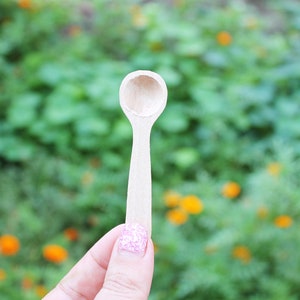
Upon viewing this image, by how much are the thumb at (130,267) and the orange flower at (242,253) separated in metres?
0.86

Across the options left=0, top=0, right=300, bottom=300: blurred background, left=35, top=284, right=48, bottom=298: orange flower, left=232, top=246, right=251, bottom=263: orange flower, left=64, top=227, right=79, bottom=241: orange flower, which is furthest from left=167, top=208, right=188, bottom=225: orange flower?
left=35, top=284, right=48, bottom=298: orange flower

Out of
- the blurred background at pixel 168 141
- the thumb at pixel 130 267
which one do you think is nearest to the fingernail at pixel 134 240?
the thumb at pixel 130 267

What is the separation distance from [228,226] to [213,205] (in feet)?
0.28

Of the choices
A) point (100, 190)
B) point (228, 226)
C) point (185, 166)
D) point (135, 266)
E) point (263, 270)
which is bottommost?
point (135, 266)

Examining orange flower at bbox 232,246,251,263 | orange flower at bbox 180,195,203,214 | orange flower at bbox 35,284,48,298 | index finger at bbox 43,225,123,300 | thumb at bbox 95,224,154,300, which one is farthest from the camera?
orange flower at bbox 180,195,203,214

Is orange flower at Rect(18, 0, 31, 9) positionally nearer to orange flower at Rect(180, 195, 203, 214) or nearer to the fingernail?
orange flower at Rect(180, 195, 203, 214)

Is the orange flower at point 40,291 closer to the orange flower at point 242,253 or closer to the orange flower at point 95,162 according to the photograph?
the orange flower at point 242,253

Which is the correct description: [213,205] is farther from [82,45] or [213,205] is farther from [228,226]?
[82,45]

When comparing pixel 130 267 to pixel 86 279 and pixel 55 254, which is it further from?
pixel 55 254

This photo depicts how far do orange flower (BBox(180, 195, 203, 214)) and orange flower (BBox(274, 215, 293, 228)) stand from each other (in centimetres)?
22

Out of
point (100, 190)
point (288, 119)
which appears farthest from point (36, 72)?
point (288, 119)

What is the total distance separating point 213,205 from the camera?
177 centimetres

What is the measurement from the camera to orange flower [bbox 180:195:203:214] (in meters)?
1.79

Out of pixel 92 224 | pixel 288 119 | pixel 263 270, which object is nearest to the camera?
pixel 263 270
